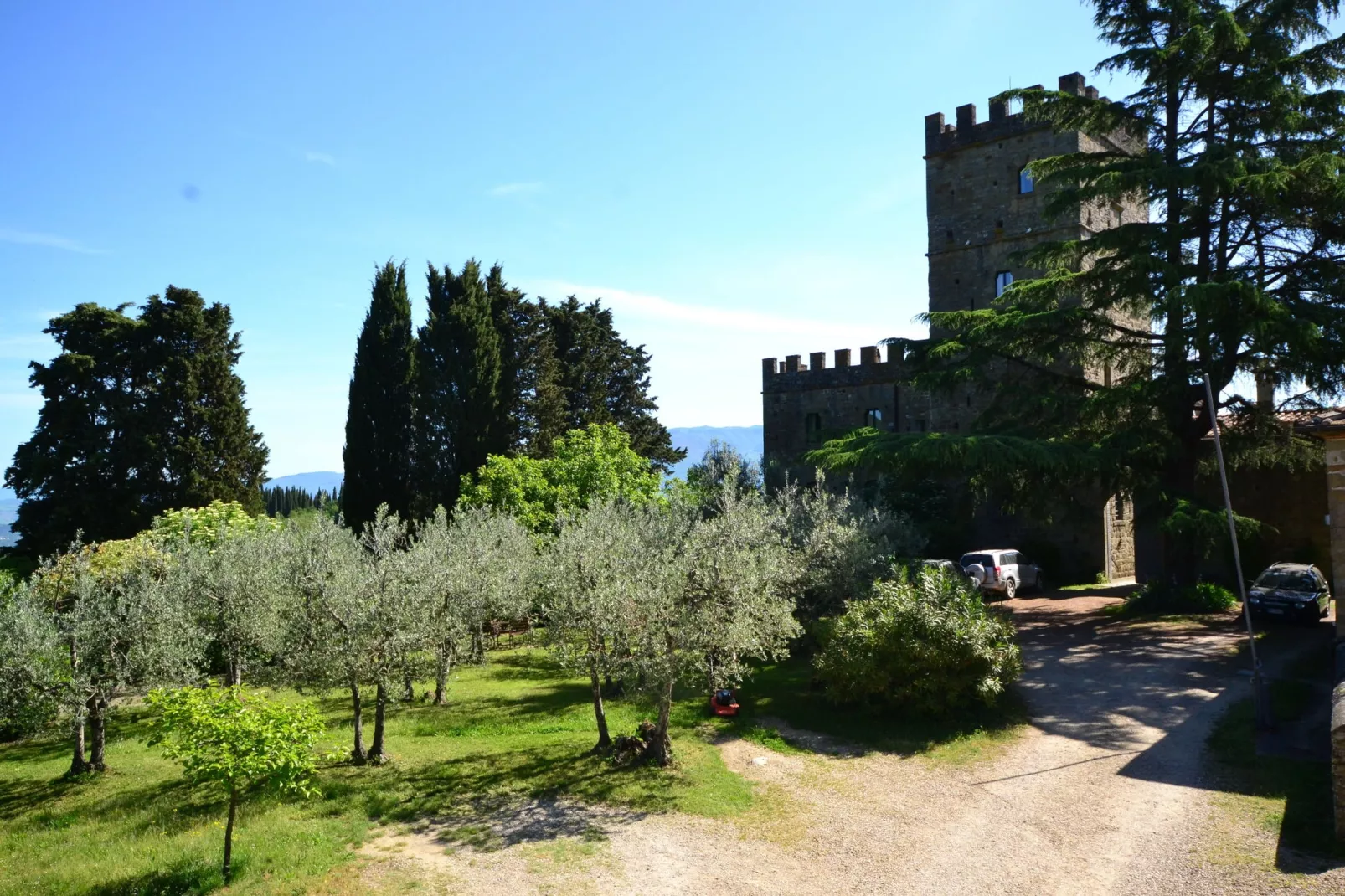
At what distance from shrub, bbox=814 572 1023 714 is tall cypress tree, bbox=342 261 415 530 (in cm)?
2518

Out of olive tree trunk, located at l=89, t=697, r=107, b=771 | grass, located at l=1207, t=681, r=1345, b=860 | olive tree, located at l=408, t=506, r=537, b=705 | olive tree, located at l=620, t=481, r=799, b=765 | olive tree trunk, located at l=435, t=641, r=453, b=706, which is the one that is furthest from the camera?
olive tree trunk, located at l=435, t=641, r=453, b=706

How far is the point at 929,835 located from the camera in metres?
10.4

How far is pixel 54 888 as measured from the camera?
10109 millimetres

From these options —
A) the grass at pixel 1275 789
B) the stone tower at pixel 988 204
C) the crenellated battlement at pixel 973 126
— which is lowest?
the grass at pixel 1275 789

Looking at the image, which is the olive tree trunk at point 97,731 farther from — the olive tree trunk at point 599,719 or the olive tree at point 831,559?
the olive tree at point 831,559

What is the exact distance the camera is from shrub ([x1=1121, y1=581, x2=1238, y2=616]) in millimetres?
22062

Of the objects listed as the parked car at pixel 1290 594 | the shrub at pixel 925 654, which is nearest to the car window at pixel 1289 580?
the parked car at pixel 1290 594

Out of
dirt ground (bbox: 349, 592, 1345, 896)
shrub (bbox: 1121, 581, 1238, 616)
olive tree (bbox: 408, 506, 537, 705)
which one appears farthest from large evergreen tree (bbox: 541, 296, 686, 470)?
dirt ground (bbox: 349, 592, 1345, 896)

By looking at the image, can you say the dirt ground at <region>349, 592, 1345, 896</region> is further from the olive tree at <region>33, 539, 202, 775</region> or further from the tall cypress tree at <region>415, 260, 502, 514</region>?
the tall cypress tree at <region>415, 260, 502, 514</region>

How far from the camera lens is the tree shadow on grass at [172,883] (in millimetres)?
9820

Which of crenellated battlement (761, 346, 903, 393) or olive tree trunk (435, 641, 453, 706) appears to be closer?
olive tree trunk (435, 641, 453, 706)

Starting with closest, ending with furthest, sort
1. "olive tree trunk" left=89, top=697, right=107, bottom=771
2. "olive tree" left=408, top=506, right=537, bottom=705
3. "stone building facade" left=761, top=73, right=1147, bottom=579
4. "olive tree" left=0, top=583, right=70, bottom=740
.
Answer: "olive tree" left=0, top=583, right=70, bottom=740 → "olive tree trunk" left=89, top=697, right=107, bottom=771 → "olive tree" left=408, top=506, right=537, bottom=705 → "stone building facade" left=761, top=73, right=1147, bottom=579

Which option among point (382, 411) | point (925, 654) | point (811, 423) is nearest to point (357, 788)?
point (925, 654)

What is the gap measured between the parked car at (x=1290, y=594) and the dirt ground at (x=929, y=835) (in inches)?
295
